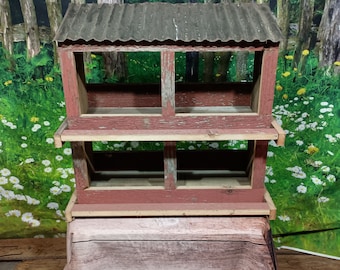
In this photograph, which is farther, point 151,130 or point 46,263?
point 46,263

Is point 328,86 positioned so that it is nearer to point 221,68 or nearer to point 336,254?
point 221,68

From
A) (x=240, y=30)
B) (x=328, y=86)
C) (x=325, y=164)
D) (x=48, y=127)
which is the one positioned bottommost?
(x=325, y=164)

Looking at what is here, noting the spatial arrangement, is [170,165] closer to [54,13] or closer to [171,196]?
[171,196]

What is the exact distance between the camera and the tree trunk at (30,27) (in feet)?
7.38

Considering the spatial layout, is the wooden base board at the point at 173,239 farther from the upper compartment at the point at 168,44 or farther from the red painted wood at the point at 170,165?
the upper compartment at the point at 168,44

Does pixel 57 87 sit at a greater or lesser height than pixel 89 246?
greater

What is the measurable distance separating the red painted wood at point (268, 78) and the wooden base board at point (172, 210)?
425mm

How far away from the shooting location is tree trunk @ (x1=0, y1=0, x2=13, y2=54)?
2266 millimetres

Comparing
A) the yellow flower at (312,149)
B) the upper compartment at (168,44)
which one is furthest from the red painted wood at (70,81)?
the yellow flower at (312,149)

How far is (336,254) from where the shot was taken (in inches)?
99.6

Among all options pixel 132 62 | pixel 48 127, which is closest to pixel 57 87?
pixel 48 127

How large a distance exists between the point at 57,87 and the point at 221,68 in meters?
0.98

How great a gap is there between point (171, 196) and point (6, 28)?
142 cm

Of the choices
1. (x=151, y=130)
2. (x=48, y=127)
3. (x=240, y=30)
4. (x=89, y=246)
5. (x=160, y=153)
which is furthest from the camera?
(x=48, y=127)
